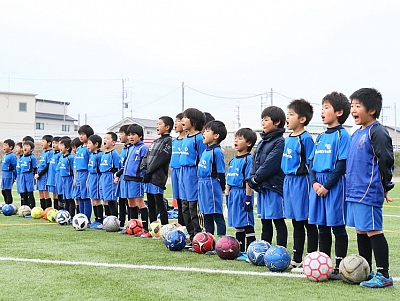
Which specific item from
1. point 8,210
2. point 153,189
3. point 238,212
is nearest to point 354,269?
point 238,212

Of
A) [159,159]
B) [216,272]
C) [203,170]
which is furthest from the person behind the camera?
[159,159]

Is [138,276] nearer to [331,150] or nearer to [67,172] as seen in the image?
[331,150]

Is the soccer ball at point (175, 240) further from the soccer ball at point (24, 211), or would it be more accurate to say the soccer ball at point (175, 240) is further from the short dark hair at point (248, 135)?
the soccer ball at point (24, 211)

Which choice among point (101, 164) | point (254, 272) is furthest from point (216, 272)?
point (101, 164)

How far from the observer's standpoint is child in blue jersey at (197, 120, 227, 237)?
26.0ft

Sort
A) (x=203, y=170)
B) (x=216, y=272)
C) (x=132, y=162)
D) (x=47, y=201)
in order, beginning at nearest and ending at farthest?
(x=216, y=272)
(x=203, y=170)
(x=132, y=162)
(x=47, y=201)

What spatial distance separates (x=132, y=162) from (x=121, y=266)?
11.5ft

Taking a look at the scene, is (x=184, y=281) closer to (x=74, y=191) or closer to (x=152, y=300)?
(x=152, y=300)

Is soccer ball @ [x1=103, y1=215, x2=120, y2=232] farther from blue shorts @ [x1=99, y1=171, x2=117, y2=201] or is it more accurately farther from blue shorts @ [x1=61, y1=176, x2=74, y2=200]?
blue shorts @ [x1=61, y1=176, x2=74, y2=200]

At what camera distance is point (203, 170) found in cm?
795

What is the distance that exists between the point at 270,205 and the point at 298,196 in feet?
1.90

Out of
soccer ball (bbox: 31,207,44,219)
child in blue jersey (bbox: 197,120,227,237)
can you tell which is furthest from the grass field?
soccer ball (bbox: 31,207,44,219)

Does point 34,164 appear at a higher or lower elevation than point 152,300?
higher

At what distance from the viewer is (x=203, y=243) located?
25.0ft
